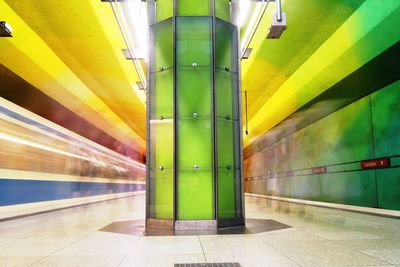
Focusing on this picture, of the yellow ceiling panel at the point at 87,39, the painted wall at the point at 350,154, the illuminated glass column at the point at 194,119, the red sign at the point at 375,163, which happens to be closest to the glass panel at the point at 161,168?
the illuminated glass column at the point at 194,119

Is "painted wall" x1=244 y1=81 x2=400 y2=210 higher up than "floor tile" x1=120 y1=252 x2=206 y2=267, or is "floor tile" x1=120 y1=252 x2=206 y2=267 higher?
"painted wall" x1=244 y1=81 x2=400 y2=210

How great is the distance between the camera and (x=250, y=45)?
33.6ft

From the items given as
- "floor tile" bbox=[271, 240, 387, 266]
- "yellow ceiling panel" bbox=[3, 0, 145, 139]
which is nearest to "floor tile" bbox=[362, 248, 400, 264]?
"floor tile" bbox=[271, 240, 387, 266]

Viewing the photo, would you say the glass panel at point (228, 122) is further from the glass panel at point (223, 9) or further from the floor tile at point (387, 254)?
the floor tile at point (387, 254)

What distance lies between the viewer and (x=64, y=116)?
44.6 feet

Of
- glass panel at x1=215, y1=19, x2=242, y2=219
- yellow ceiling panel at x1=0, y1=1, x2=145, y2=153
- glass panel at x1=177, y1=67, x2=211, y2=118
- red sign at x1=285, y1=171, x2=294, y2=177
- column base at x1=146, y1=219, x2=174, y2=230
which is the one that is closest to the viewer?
column base at x1=146, y1=219, x2=174, y2=230

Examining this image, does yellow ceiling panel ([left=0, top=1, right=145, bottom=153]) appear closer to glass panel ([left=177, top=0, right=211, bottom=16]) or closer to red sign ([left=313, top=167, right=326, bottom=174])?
glass panel ([left=177, top=0, right=211, bottom=16])

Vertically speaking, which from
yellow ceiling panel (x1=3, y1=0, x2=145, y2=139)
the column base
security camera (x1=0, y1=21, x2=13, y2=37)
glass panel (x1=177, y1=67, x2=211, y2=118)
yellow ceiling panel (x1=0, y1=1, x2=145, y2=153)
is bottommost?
the column base

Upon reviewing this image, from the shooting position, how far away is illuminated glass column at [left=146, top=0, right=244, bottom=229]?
20.1 ft

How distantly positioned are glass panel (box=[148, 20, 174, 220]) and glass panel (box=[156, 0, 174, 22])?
7.9 inches

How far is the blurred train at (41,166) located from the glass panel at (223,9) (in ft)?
17.2

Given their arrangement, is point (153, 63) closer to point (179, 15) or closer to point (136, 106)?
point (179, 15)

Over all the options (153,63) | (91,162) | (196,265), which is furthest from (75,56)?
(196,265)

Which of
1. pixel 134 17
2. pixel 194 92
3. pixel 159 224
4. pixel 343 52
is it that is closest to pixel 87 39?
pixel 134 17
